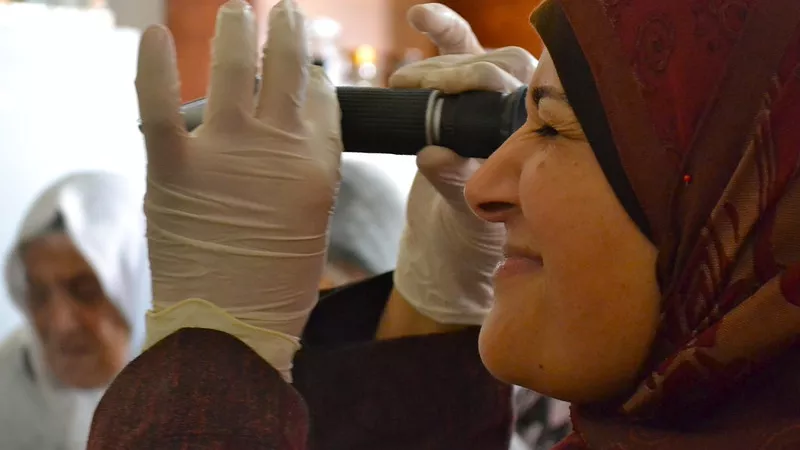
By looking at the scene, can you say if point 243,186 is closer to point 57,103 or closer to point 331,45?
point 57,103

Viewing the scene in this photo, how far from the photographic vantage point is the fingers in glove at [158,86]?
0.58 meters

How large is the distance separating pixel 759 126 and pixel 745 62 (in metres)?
0.04

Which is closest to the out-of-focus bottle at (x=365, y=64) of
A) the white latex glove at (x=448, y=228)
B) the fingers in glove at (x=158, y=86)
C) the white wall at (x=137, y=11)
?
the white wall at (x=137, y=11)

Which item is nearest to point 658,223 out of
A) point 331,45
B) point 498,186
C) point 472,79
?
point 498,186

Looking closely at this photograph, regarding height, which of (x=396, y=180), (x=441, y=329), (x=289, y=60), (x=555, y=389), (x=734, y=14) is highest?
(x=734, y=14)

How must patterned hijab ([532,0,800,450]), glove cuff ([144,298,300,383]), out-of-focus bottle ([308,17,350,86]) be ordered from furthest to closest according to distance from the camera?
1. out-of-focus bottle ([308,17,350,86])
2. glove cuff ([144,298,300,383])
3. patterned hijab ([532,0,800,450])

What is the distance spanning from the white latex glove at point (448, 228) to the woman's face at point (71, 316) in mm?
533

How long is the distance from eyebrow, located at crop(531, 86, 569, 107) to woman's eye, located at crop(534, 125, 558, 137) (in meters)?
0.02

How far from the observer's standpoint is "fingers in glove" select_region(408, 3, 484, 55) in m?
0.74

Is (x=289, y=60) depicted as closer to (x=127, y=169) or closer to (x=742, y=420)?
(x=742, y=420)

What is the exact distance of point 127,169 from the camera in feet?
4.20

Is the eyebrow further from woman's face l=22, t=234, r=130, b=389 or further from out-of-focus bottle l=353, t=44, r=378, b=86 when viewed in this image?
out-of-focus bottle l=353, t=44, r=378, b=86

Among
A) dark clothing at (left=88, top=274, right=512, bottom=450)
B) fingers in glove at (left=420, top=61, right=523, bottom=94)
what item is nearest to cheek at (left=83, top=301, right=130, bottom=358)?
dark clothing at (left=88, top=274, right=512, bottom=450)

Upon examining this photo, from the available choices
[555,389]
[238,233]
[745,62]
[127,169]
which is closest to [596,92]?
[745,62]
